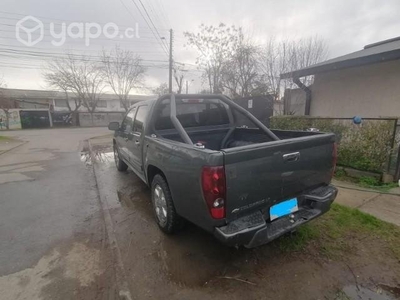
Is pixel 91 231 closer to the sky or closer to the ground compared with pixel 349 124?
closer to the ground

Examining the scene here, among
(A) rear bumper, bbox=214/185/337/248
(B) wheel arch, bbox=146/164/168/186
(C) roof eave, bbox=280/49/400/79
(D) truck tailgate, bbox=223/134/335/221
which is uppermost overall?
(C) roof eave, bbox=280/49/400/79

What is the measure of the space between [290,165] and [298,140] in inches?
10.9

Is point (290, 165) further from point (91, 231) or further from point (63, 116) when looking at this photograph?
point (63, 116)

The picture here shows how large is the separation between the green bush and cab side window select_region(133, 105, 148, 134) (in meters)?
4.44

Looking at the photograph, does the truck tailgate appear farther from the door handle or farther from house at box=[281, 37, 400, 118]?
house at box=[281, 37, 400, 118]

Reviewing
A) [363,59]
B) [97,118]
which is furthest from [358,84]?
[97,118]

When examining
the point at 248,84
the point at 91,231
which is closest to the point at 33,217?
the point at 91,231

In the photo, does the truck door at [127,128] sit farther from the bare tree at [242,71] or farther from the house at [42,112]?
the house at [42,112]

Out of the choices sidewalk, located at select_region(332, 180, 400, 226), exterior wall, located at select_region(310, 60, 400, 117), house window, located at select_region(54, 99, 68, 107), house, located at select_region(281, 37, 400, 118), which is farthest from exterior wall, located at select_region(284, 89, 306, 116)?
house window, located at select_region(54, 99, 68, 107)

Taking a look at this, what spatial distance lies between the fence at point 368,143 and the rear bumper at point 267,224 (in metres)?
2.72

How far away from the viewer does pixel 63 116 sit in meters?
33.7

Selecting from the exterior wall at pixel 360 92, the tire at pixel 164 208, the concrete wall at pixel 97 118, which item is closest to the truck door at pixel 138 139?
the tire at pixel 164 208

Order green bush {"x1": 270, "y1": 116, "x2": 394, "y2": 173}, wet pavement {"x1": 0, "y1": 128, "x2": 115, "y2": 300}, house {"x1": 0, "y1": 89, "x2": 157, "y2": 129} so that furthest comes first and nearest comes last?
house {"x1": 0, "y1": 89, "x2": 157, "y2": 129}, green bush {"x1": 270, "y1": 116, "x2": 394, "y2": 173}, wet pavement {"x1": 0, "y1": 128, "x2": 115, "y2": 300}

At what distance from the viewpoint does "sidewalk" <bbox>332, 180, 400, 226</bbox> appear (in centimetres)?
333
